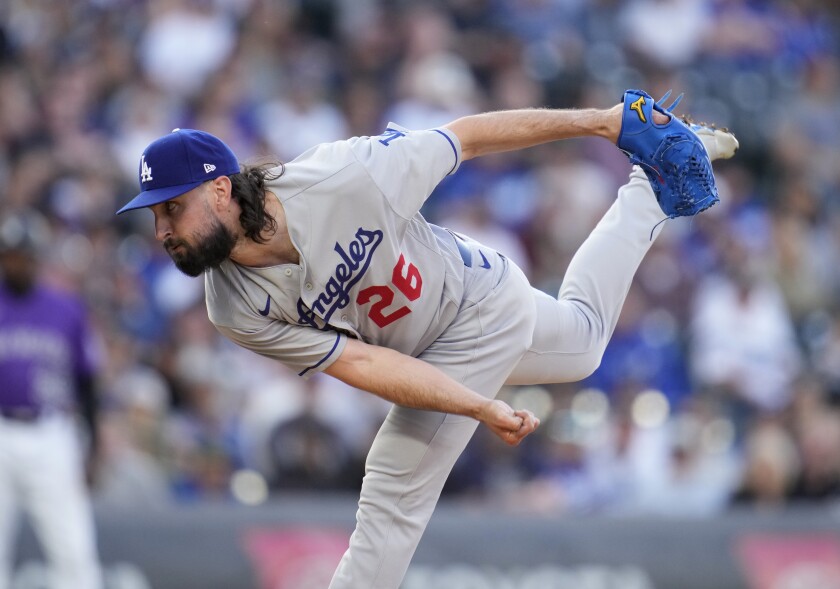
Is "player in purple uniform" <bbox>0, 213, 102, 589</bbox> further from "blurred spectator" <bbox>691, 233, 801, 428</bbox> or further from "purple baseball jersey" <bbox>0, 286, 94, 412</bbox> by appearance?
"blurred spectator" <bbox>691, 233, 801, 428</bbox>

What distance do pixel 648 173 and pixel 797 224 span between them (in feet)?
22.0

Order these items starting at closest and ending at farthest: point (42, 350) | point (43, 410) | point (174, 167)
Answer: point (174, 167), point (43, 410), point (42, 350)

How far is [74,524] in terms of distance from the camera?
7754 mm

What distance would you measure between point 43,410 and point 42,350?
358 millimetres

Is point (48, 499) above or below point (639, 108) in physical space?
below

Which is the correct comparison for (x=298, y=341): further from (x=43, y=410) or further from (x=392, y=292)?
(x=43, y=410)

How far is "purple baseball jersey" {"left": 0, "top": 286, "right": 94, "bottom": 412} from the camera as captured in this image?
7.84m

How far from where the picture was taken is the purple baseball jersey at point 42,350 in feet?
25.7

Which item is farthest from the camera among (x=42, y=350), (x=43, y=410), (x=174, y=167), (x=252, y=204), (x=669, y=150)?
(x=42, y=350)

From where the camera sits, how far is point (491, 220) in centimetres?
1052

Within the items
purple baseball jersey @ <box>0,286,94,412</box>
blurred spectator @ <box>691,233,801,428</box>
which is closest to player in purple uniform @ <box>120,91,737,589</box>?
purple baseball jersey @ <box>0,286,94,412</box>

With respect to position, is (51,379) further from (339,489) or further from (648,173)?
(648,173)

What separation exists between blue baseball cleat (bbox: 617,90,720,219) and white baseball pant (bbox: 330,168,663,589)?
0.36 m

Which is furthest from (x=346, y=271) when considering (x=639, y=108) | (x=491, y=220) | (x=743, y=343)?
(x=743, y=343)
